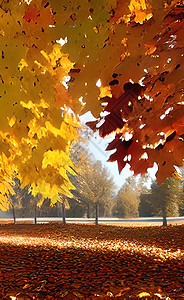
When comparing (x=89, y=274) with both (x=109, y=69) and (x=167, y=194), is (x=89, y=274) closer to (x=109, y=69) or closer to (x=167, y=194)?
(x=109, y=69)

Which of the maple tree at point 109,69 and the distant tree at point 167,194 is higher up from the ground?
the maple tree at point 109,69

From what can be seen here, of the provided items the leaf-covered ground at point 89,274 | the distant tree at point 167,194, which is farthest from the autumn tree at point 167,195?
the leaf-covered ground at point 89,274

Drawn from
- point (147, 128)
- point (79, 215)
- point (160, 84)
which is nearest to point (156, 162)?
point (147, 128)

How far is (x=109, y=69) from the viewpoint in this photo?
142 centimetres

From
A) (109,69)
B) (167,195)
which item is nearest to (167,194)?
(167,195)

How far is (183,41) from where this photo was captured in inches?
66.3

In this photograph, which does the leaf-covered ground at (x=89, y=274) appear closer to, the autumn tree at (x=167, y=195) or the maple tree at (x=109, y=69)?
the maple tree at (x=109, y=69)

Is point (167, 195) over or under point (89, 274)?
over

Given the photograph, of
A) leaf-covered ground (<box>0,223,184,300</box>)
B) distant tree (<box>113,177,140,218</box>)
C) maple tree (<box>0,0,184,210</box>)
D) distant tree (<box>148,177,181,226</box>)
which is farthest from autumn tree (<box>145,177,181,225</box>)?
maple tree (<box>0,0,184,210</box>)

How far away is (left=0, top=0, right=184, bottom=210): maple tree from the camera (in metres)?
1.42

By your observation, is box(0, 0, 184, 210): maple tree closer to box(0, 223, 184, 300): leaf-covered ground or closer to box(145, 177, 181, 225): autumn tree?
box(0, 223, 184, 300): leaf-covered ground

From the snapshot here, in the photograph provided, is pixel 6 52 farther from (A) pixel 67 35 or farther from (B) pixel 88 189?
(B) pixel 88 189

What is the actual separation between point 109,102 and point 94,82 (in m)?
0.49

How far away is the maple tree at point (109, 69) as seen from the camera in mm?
1417
